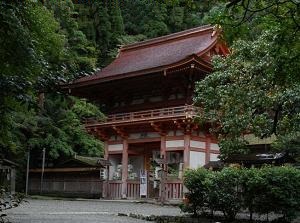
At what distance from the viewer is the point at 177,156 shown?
81.7 feet

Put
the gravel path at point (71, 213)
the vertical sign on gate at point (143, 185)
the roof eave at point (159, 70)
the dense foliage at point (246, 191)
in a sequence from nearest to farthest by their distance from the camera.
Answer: the gravel path at point (71, 213)
the dense foliage at point (246, 191)
the roof eave at point (159, 70)
the vertical sign on gate at point (143, 185)

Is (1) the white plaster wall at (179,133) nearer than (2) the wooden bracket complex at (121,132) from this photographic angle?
Yes

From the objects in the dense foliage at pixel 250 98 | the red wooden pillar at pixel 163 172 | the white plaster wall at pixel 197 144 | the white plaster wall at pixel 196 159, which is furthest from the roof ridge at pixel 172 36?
the dense foliage at pixel 250 98

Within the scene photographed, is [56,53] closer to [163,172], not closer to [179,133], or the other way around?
[163,172]

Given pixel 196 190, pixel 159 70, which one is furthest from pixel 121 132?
pixel 196 190

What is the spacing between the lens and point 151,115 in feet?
74.8

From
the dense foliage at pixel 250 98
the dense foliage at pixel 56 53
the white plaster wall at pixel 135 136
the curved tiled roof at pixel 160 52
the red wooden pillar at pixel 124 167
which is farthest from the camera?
the white plaster wall at pixel 135 136

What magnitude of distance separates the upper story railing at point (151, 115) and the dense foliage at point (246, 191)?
8083 mm

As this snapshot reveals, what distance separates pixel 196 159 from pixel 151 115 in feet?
10.2

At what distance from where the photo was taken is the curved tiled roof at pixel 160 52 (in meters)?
22.9

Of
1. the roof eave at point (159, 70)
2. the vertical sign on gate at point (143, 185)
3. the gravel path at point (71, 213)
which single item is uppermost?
the roof eave at point (159, 70)

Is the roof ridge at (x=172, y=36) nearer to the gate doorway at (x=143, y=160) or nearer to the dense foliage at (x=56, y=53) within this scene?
the dense foliage at (x=56, y=53)

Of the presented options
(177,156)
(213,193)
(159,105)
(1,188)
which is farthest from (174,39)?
(1,188)

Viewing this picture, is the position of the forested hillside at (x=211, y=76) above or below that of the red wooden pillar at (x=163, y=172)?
above
